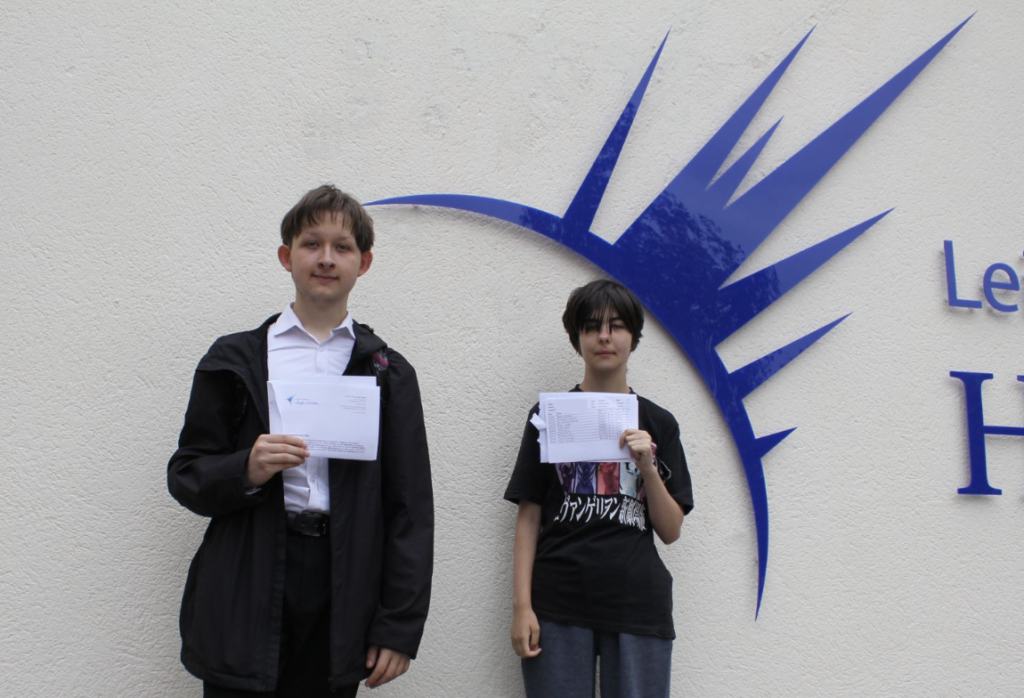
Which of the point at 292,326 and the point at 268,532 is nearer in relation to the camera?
the point at 268,532

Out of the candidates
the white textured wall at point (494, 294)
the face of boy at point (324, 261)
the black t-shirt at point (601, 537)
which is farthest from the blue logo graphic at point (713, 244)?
the face of boy at point (324, 261)

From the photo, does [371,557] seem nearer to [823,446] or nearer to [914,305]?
[823,446]

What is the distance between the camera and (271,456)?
1492mm

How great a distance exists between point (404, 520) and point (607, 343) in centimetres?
68

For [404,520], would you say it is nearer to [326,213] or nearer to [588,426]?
[588,426]

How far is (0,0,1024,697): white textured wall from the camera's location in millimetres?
1962

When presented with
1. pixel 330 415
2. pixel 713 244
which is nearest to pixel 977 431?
pixel 713 244

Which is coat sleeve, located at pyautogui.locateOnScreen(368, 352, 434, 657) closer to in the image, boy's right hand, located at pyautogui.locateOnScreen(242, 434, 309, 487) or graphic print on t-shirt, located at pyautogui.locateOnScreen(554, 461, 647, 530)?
boy's right hand, located at pyautogui.locateOnScreen(242, 434, 309, 487)

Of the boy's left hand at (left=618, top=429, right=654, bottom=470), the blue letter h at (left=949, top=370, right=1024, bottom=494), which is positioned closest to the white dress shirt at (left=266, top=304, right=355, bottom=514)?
the boy's left hand at (left=618, top=429, right=654, bottom=470)

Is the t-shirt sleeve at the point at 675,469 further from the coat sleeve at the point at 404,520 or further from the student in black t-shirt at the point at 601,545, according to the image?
the coat sleeve at the point at 404,520

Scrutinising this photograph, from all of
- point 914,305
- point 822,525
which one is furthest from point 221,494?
point 914,305

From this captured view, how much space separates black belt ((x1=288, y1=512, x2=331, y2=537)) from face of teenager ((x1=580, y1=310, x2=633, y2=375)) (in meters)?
0.78

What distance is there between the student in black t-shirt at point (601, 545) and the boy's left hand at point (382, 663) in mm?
394

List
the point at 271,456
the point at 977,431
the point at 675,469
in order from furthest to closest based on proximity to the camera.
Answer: the point at 977,431, the point at 675,469, the point at 271,456
